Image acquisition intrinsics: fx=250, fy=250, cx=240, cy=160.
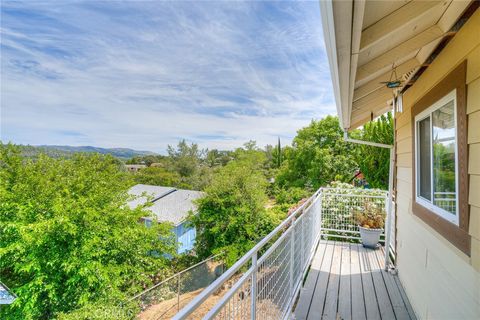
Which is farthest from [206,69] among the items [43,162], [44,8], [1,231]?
[1,231]

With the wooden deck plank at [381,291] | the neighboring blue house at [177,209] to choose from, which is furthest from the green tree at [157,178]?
the wooden deck plank at [381,291]

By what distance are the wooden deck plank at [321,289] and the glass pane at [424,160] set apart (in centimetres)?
168

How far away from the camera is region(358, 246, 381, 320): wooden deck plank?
2836 mm

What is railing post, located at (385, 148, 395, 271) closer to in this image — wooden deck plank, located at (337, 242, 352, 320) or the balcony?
the balcony

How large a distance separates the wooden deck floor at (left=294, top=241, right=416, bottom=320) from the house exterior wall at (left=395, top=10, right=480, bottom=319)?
23 cm

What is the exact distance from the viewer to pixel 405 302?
3016 mm

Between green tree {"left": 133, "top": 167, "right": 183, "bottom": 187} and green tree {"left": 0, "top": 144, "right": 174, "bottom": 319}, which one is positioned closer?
green tree {"left": 0, "top": 144, "right": 174, "bottom": 319}

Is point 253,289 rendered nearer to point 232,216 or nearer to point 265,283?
point 265,283

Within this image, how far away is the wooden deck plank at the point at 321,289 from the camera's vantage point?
9.25 ft

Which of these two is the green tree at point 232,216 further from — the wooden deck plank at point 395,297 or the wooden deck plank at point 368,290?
the wooden deck plank at point 395,297

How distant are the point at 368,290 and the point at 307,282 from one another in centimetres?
79

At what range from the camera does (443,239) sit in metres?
1.90

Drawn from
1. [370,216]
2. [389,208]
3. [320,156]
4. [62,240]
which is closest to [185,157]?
[320,156]

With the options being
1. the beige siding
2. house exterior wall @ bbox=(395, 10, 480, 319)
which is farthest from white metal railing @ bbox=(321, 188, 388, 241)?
the beige siding
